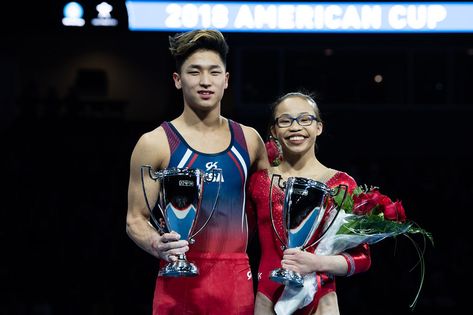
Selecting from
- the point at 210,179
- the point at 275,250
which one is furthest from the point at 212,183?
the point at 275,250

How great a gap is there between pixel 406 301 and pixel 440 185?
266cm

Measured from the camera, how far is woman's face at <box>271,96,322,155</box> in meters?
3.51

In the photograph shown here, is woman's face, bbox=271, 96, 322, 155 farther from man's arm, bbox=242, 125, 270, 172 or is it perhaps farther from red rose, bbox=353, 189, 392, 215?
red rose, bbox=353, 189, 392, 215

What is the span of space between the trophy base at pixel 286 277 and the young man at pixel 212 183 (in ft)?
1.11

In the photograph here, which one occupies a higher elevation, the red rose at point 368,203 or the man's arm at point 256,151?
the man's arm at point 256,151

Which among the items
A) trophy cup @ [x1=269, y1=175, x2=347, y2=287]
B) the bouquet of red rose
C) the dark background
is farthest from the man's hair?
the dark background

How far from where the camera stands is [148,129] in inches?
480

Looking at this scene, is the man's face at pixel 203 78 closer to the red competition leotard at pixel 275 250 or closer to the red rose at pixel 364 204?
the red competition leotard at pixel 275 250

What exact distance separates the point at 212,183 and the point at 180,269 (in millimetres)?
449

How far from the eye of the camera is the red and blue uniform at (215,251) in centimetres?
343

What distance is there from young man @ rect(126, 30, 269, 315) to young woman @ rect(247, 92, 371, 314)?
3.1 inches

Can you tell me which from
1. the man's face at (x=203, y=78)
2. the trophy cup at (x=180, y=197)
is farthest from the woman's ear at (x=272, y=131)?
the trophy cup at (x=180, y=197)

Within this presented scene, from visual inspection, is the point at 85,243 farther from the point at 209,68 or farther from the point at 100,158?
the point at 209,68

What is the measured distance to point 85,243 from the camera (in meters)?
8.73
